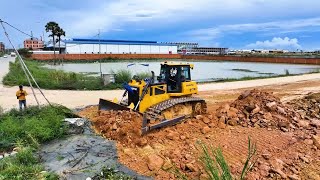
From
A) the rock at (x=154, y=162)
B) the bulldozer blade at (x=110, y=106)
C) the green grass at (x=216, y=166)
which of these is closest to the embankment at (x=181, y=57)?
the bulldozer blade at (x=110, y=106)

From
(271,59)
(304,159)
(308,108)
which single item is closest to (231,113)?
(304,159)

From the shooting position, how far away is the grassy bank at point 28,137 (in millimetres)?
8672

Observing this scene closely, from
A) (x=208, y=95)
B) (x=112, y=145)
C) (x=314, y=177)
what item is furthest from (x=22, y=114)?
(x=208, y=95)

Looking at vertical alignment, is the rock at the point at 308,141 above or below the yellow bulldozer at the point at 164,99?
below

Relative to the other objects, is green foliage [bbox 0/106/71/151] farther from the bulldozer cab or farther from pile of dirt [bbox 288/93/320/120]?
pile of dirt [bbox 288/93/320/120]

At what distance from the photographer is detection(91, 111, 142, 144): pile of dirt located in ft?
35.6

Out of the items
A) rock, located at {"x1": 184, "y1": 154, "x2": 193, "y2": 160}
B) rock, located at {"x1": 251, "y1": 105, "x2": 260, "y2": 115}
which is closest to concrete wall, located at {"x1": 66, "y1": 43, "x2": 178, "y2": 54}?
rock, located at {"x1": 251, "y1": 105, "x2": 260, "y2": 115}

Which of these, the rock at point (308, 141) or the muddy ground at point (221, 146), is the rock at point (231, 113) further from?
the rock at point (308, 141)

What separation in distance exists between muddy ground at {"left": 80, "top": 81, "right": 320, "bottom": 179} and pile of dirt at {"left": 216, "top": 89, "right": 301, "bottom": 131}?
4.6 inches

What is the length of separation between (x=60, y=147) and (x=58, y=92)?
1525cm

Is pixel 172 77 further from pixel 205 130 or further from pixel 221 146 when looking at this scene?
pixel 221 146

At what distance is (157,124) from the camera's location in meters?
11.5

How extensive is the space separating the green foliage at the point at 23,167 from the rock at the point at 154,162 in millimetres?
2204

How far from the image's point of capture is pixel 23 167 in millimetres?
8898
